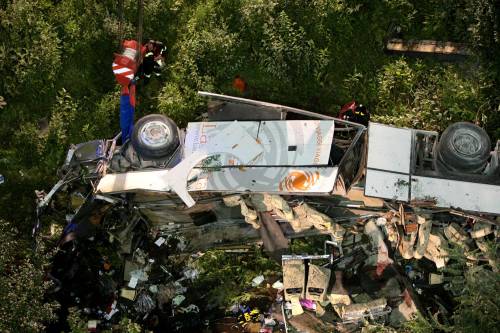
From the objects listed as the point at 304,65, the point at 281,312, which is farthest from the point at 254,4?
the point at 281,312

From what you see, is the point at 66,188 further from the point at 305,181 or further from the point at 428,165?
the point at 428,165

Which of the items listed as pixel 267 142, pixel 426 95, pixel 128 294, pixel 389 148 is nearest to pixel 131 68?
pixel 267 142

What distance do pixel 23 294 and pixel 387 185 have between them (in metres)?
4.52

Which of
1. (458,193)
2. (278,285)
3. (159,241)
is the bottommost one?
(278,285)

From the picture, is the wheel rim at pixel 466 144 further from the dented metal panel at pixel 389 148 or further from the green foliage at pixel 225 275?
the green foliage at pixel 225 275

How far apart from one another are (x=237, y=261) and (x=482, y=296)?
3.49 m

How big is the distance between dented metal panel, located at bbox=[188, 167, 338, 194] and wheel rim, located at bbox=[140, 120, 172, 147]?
1.78ft

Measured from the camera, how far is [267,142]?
7.32 metres

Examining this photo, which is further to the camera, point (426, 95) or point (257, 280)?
point (426, 95)

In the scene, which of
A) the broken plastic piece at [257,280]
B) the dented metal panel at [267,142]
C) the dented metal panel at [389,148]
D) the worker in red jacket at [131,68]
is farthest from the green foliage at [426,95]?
the worker in red jacket at [131,68]

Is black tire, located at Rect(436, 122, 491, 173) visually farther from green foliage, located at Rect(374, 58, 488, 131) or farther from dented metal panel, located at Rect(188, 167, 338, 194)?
green foliage, located at Rect(374, 58, 488, 131)

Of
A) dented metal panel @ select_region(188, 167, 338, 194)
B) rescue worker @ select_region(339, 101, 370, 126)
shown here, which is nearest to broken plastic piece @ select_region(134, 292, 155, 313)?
dented metal panel @ select_region(188, 167, 338, 194)

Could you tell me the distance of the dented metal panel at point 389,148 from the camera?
7148mm

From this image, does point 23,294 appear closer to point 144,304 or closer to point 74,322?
point 74,322
